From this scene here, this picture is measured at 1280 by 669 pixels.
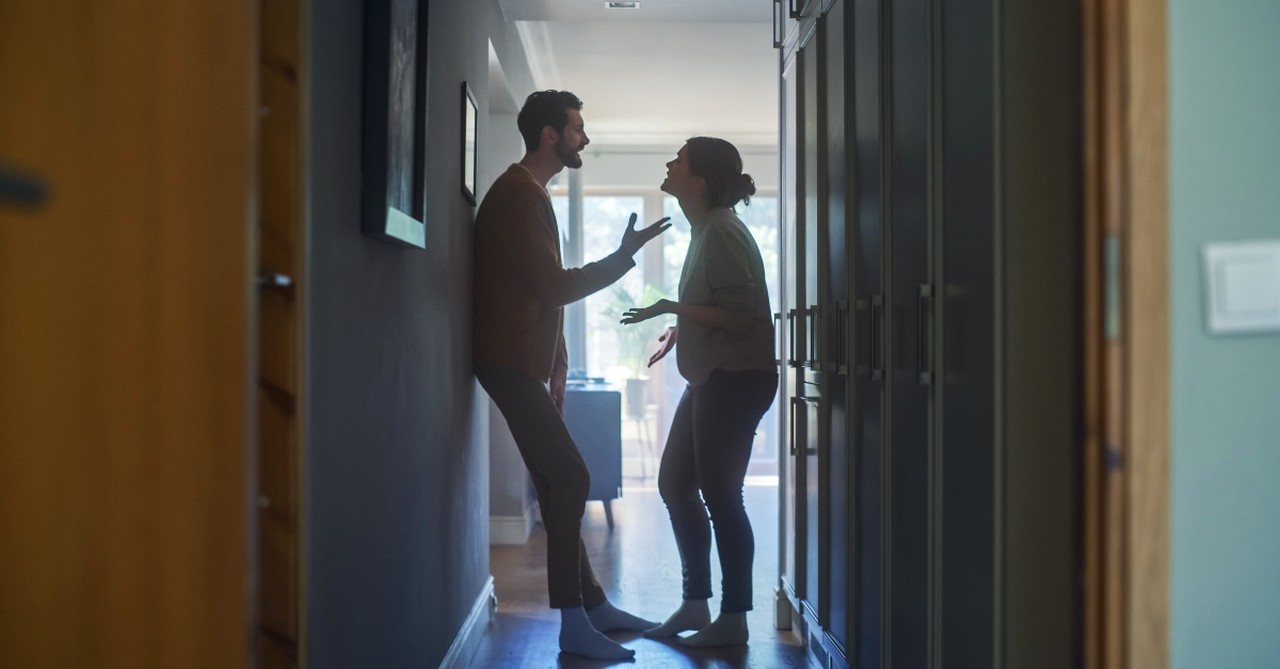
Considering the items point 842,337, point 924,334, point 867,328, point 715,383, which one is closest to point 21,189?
point 924,334

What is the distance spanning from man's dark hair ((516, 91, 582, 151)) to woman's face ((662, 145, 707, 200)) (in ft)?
1.25

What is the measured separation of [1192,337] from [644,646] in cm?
247

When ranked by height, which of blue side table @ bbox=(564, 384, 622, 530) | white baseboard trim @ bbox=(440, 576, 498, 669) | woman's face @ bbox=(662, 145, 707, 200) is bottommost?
white baseboard trim @ bbox=(440, 576, 498, 669)

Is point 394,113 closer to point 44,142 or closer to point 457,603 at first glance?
point 44,142

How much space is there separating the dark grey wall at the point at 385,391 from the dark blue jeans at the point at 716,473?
0.66 m

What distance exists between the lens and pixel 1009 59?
1516mm

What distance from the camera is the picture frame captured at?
1.94 m

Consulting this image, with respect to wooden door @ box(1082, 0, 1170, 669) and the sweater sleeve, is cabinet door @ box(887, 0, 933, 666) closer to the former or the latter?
wooden door @ box(1082, 0, 1170, 669)

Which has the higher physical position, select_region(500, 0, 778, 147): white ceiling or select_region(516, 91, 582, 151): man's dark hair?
select_region(500, 0, 778, 147): white ceiling

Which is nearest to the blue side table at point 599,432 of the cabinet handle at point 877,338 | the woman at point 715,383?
the woman at point 715,383

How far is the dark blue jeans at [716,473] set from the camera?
3.32 meters

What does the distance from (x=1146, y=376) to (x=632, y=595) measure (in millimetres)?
3210

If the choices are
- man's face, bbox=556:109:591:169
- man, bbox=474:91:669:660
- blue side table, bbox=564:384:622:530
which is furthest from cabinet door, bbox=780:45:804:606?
blue side table, bbox=564:384:622:530

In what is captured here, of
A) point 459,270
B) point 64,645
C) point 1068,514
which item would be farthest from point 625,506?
point 64,645
